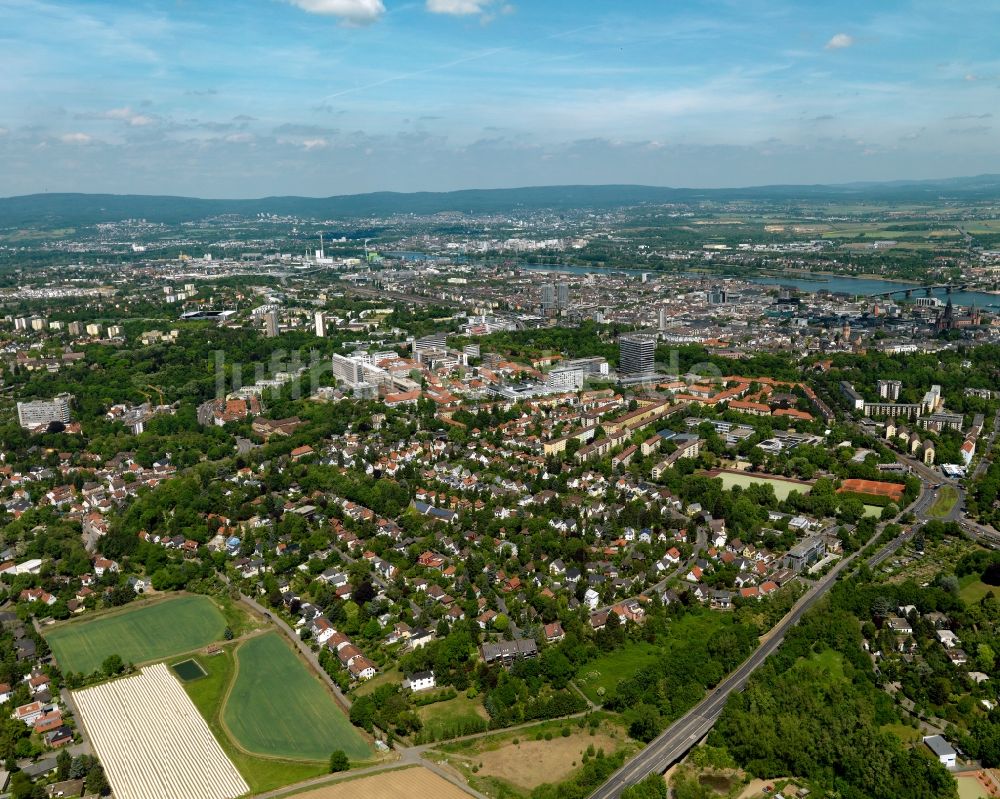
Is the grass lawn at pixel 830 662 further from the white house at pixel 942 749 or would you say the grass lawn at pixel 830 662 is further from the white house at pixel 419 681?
the white house at pixel 419 681

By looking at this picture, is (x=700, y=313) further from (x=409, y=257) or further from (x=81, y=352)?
(x=409, y=257)

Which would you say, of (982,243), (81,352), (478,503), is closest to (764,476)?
(478,503)

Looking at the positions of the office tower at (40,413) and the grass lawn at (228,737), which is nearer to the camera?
the grass lawn at (228,737)

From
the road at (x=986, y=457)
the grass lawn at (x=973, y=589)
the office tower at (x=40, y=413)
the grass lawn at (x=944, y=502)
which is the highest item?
the office tower at (x=40, y=413)

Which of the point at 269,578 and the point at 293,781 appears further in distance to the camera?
the point at 269,578

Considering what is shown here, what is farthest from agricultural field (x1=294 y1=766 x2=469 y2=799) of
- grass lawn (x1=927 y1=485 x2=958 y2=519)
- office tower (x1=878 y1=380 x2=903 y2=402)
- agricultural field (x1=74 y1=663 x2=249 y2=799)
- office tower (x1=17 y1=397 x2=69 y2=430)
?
office tower (x1=878 y1=380 x2=903 y2=402)

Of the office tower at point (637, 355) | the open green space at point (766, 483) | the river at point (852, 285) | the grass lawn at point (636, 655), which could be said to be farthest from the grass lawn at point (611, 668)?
the river at point (852, 285)
